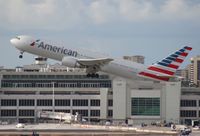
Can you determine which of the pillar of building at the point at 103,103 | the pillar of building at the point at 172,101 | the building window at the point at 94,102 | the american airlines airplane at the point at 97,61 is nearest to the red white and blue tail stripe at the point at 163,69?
the american airlines airplane at the point at 97,61

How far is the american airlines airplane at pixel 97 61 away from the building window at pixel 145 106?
4722 centimetres

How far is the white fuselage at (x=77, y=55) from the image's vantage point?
428 feet

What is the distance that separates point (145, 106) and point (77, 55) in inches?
2570

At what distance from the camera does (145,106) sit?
7657 inches

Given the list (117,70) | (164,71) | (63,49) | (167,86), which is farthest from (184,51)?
(167,86)

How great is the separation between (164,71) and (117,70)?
11112mm

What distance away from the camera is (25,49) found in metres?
132

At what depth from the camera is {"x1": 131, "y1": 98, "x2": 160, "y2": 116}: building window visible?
194000 millimetres

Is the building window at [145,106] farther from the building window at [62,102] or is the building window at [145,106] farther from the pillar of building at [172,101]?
the building window at [62,102]

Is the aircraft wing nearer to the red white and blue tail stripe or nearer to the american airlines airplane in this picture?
the american airlines airplane

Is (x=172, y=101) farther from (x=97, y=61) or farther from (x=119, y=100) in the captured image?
(x=97, y=61)

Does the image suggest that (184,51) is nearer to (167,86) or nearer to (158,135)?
(158,135)

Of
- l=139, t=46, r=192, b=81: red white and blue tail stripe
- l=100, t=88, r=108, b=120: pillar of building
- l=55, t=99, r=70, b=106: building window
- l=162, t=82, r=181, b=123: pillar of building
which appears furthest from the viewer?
l=55, t=99, r=70, b=106: building window

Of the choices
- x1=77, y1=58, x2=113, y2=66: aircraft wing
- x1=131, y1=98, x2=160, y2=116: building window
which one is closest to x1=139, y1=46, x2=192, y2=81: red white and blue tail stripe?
x1=77, y1=58, x2=113, y2=66: aircraft wing
